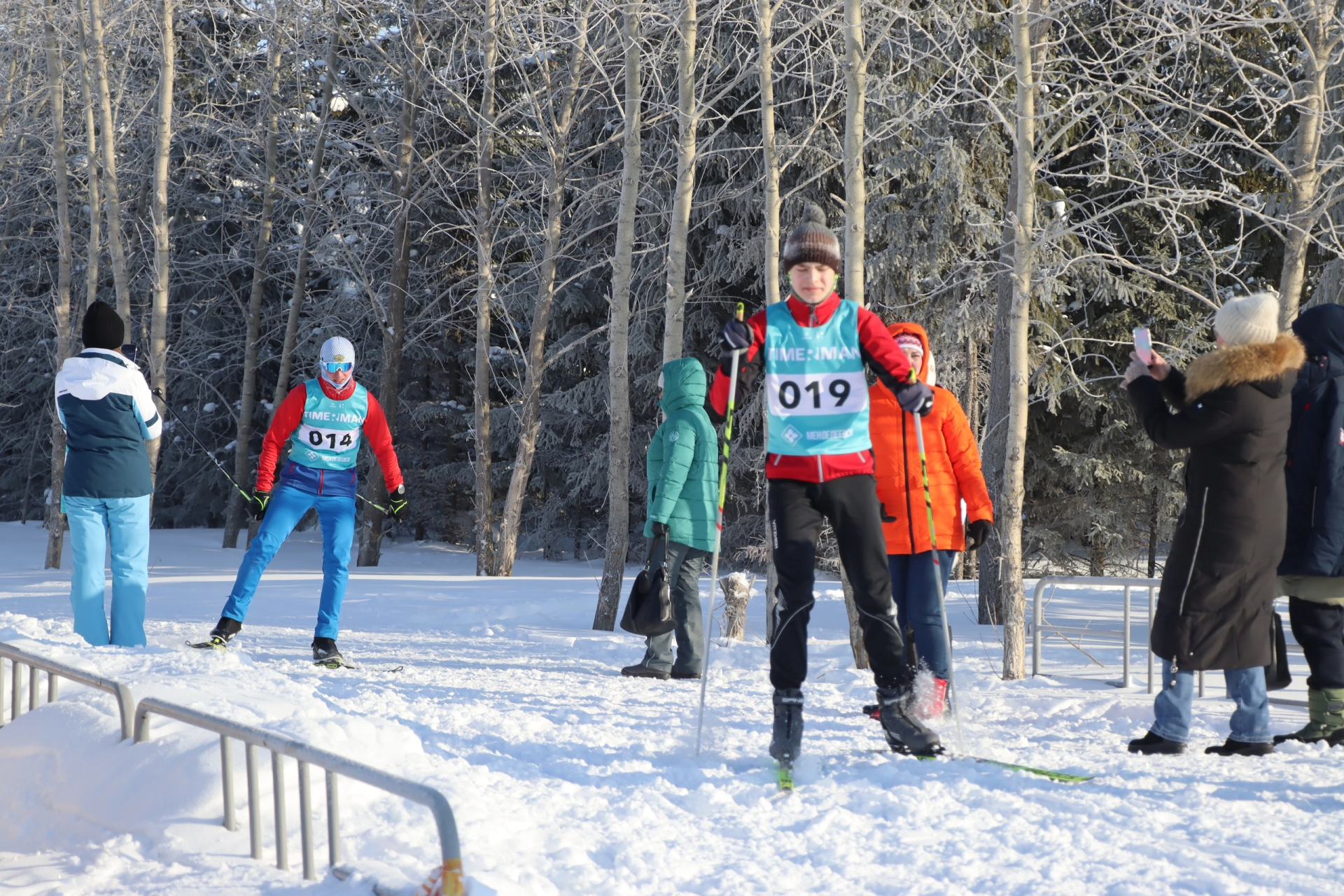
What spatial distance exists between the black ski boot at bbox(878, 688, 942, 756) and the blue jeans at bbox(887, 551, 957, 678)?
33.9 inches

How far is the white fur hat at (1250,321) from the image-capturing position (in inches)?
182

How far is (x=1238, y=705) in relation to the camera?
183 inches

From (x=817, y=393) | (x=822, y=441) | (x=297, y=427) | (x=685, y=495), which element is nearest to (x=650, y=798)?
(x=822, y=441)

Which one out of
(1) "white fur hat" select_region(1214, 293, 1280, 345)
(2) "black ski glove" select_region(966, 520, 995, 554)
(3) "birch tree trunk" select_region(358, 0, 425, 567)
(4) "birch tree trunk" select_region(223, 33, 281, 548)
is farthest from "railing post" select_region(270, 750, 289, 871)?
(4) "birch tree trunk" select_region(223, 33, 281, 548)

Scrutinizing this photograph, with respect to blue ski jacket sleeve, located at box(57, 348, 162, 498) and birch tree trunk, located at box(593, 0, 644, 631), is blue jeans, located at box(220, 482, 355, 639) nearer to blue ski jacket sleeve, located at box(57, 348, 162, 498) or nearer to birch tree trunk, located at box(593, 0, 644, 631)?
blue ski jacket sleeve, located at box(57, 348, 162, 498)

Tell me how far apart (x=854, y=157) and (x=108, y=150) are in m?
12.5

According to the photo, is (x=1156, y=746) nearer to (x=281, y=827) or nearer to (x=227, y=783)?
(x=281, y=827)

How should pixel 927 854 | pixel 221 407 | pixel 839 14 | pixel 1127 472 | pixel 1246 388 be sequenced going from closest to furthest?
pixel 927 854
pixel 1246 388
pixel 839 14
pixel 1127 472
pixel 221 407

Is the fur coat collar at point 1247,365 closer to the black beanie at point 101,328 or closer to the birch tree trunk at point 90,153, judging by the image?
the black beanie at point 101,328

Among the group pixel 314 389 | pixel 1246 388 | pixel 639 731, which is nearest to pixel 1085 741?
pixel 1246 388

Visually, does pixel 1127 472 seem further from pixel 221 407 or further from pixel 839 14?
pixel 221 407

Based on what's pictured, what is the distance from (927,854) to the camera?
10.6 ft

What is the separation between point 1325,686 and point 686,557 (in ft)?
11.9

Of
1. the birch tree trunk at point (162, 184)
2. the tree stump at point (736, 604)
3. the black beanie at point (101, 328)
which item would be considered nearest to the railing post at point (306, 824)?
the black beanie at point (101, 328)
